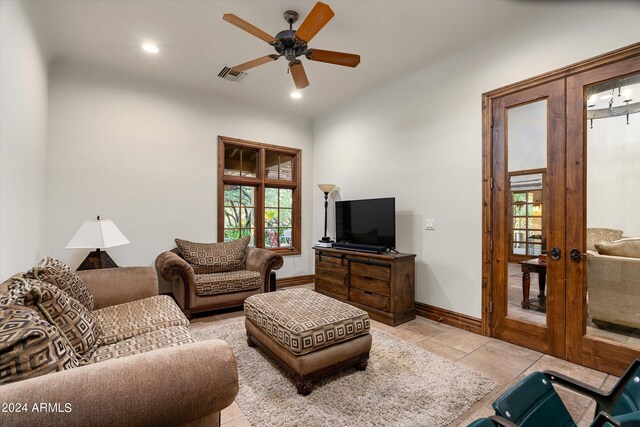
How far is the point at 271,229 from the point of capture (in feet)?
17.0

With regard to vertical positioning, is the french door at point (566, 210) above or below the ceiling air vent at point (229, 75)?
below

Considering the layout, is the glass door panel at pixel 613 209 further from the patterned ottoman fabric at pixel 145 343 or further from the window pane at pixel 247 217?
the window pane at pixel 247 217

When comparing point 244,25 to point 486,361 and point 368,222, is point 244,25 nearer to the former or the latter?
point 368,222

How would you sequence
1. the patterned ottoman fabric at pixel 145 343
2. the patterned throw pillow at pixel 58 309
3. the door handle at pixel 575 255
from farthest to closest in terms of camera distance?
the door handle at pixel 575 255
the patterned ottoman fabric at pixel 145 343
the patterned throw pillow at pixel 58 309

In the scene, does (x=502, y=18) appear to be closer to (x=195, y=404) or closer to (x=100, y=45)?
(x=195, y=404)

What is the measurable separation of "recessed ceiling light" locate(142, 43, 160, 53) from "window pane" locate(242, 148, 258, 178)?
1.86 metres

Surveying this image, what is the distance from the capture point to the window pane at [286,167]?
529cm

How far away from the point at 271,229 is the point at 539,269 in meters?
3.81

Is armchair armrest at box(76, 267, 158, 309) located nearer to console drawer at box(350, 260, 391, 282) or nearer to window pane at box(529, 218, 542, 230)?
console drawer at box(350, 260, 391, 282)

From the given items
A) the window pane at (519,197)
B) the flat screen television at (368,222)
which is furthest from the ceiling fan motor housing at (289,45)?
the window pane at (519,197)

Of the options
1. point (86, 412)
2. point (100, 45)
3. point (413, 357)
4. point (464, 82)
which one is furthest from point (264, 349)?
point (100, 45)

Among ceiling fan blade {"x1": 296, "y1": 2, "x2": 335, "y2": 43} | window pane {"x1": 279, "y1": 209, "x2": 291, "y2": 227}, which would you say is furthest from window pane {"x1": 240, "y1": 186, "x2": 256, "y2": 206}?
ceiling fan blade {"x1": 296, "y1": 2, "x2": 335, "y2": 43}

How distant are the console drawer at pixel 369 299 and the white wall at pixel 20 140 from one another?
3.17 meters

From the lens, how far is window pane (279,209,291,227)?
5.30 metres
